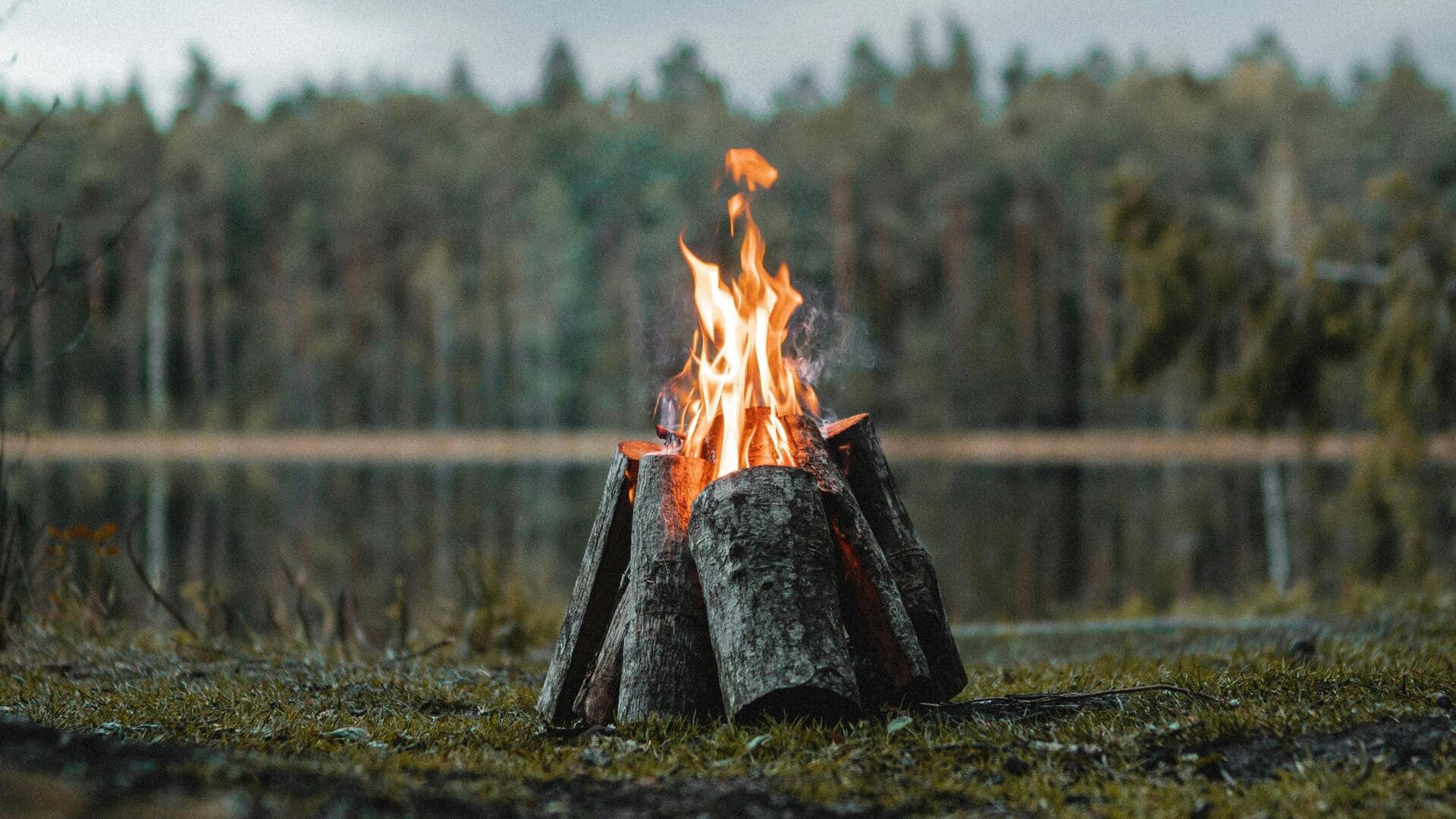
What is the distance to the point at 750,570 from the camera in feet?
14.8

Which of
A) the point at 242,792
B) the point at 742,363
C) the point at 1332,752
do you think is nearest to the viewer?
the point at 242,792

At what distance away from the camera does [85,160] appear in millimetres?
45531

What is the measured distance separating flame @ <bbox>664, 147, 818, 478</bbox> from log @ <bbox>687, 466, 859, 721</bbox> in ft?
1.74

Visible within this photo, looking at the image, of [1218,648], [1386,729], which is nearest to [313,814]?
[1386,729]

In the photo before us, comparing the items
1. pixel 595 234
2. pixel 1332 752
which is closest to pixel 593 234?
pixel 595 234

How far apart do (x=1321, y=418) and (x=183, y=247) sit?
5119 cm

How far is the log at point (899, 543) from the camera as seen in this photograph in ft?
15.9

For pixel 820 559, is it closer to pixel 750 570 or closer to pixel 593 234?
pixel 750 570

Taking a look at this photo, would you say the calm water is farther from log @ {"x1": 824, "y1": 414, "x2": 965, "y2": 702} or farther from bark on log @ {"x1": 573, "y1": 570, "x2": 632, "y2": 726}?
log @ {"x1": 824, "y1": 414, "x2": 965, "y2": 702}

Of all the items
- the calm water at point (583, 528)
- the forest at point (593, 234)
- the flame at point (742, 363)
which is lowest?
the calm water at point (583, 528)

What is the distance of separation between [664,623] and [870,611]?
0.81 metres

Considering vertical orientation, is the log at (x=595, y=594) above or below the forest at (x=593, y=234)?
below

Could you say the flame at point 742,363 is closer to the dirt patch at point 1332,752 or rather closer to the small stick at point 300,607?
the dirt patch at point 1332,752

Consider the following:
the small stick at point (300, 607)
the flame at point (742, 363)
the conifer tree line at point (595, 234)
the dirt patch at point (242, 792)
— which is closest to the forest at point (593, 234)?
the conifer tree line at point (595, 234)
